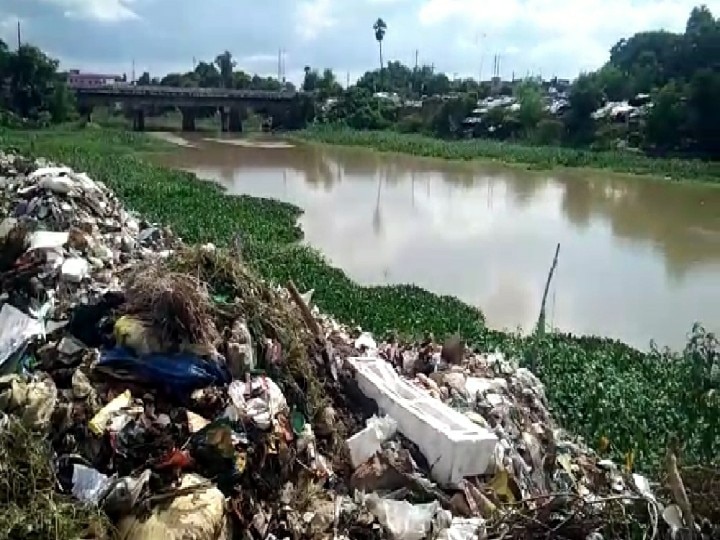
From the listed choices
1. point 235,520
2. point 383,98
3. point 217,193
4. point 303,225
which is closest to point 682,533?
point 235,520

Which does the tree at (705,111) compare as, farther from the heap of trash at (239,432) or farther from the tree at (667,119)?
the heap of trash at (239,432)

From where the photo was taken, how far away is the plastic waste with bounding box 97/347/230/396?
388 cm

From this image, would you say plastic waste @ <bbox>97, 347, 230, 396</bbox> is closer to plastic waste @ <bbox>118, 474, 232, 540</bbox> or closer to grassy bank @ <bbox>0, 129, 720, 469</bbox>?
plastic waste @ <bbox>118, 474, 232, 540</bbox>

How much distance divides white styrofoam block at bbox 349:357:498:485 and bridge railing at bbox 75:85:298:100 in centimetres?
4378

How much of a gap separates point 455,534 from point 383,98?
2054 inches

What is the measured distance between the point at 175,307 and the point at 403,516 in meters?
1.59

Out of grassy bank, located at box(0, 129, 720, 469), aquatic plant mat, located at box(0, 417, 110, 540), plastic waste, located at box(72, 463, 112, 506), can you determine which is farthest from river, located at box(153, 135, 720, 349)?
aquatic plant mat, located at box(0, 417, 110, 540)

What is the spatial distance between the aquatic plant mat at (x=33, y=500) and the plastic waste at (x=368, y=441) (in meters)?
1.39

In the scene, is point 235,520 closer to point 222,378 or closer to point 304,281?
point 222,378

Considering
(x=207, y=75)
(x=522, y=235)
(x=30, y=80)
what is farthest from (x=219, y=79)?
(x=522, y=235)

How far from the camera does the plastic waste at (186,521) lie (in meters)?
3.09

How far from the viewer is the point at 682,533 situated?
3443 millimetres

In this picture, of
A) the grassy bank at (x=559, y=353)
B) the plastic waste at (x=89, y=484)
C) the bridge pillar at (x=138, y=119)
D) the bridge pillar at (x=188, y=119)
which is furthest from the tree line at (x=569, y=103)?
the plastic waste at (x=89, y=484)

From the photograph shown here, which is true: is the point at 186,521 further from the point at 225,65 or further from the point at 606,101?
the point at 225,65
